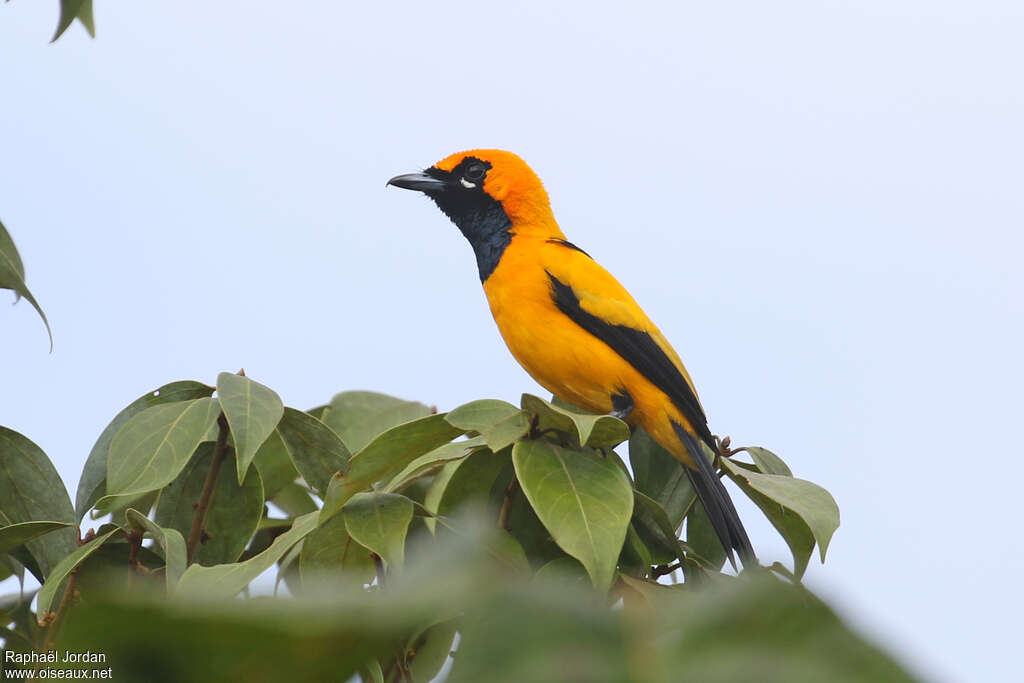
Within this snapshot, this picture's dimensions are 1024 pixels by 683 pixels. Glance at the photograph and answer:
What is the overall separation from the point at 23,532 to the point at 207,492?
0.47 meters

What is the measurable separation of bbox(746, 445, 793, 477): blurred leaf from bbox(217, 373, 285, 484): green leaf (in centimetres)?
131

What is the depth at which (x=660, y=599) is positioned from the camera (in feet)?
7.12

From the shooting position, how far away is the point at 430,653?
2406 millimetres

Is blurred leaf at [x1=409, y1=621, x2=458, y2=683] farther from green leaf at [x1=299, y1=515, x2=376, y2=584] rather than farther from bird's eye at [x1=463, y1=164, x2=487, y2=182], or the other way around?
bird's eye at [x1=463, y1=164, x2=487, y2=182]

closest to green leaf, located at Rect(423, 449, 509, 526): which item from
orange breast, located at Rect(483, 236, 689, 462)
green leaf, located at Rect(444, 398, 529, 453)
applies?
green leaf, located at Rect(444, 398, 529, 453)

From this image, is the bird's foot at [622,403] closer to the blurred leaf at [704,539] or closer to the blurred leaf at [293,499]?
the blurred leaf at [704,539]

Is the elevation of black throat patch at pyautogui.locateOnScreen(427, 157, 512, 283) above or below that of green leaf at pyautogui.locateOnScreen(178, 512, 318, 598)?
above

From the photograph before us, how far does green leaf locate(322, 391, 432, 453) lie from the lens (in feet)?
11.0

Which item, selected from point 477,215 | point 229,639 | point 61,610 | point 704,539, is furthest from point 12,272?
point 477,215

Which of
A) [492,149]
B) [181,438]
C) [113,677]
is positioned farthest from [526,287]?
[113,677]

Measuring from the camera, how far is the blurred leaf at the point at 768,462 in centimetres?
288

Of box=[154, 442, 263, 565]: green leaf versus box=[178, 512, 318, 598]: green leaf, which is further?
box=[154, 442, 263, 565]: green leaf

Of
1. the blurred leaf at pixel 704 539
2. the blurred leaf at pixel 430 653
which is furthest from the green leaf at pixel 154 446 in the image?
the blurred leaf at pixel 704 539

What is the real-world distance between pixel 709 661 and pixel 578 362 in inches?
162
